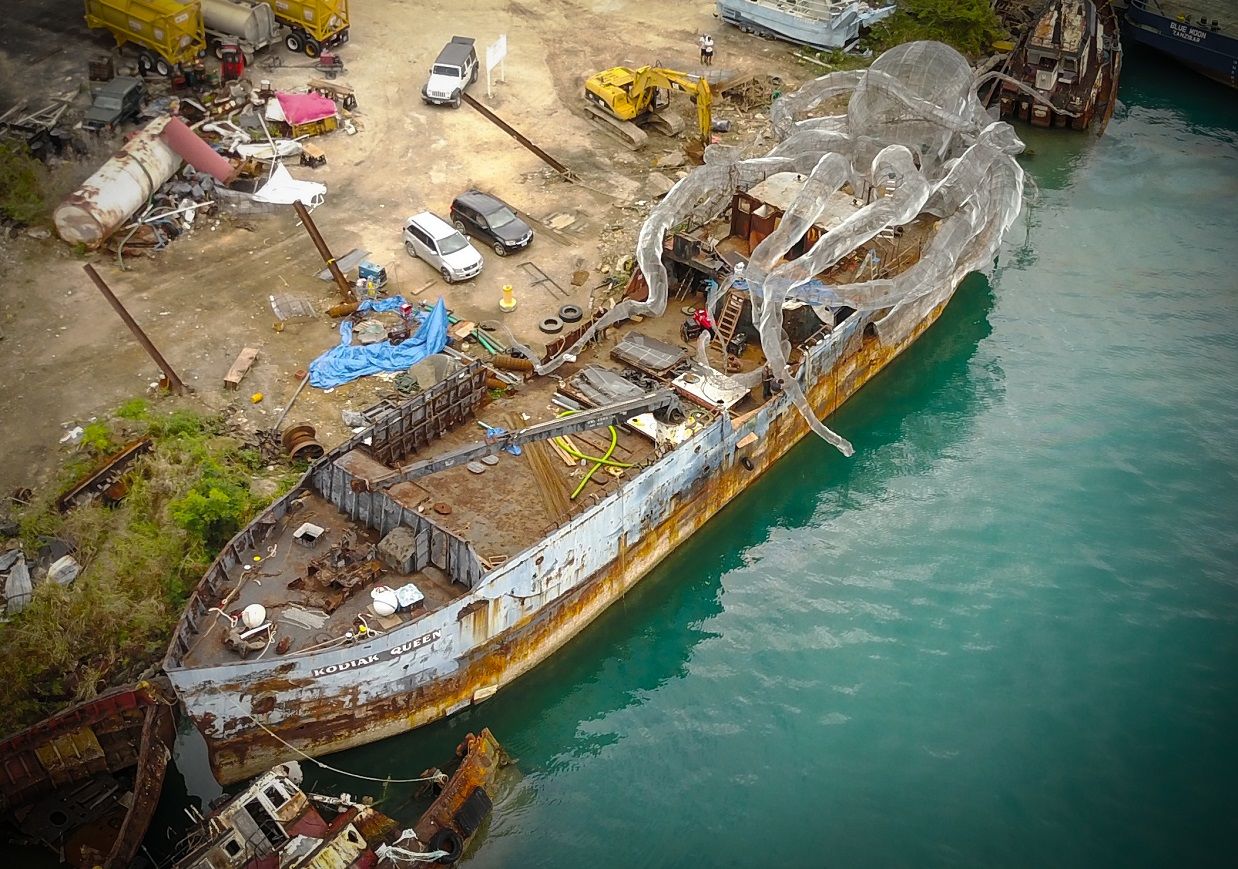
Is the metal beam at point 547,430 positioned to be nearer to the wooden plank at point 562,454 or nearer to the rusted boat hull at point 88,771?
the wooden plank at point 562,454

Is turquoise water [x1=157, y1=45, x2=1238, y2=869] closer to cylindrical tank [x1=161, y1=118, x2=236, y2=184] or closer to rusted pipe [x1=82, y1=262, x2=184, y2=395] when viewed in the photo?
rusted pipe [x1=82, y1=262, x2=184, y2=395]

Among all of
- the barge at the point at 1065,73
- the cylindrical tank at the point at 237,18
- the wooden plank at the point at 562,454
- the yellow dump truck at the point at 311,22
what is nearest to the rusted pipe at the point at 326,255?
the wooden plank at the point at 562,454

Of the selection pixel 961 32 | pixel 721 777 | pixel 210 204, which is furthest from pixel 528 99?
pixel 721 777

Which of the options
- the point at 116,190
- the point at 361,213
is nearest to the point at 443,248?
the point at 361,213

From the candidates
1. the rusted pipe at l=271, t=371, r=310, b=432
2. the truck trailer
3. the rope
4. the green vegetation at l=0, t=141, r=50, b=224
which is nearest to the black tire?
the rope

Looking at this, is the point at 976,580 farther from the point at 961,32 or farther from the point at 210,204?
the point at 961,32

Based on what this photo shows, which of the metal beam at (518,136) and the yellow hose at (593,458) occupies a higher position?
the metal beam at (518,136)
